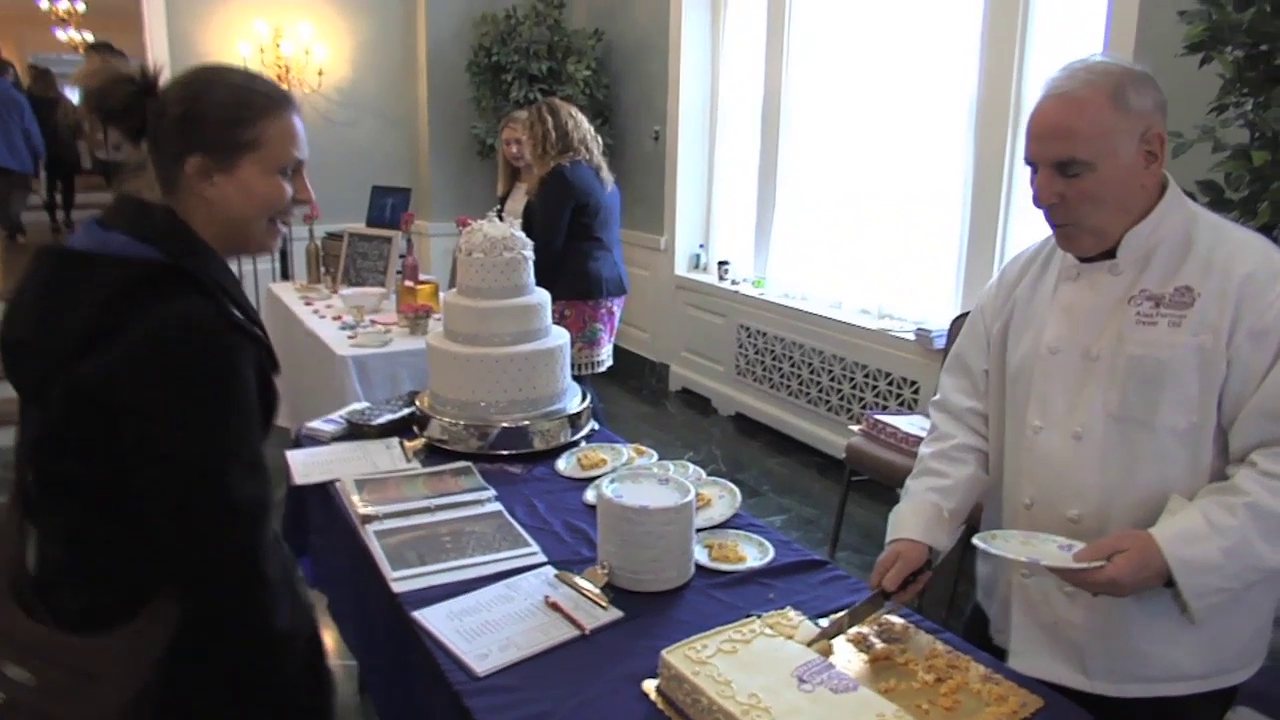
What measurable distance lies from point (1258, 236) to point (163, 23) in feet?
17.5

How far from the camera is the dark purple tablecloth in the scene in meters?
1.11

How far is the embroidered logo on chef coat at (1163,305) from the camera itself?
1147 millimetres

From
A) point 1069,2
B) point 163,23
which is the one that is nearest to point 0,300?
point 1069,2

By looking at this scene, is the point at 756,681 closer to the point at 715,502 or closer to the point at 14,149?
the point at 715,502

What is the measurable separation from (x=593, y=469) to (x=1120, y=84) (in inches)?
44.4

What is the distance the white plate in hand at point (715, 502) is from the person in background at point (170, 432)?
77 cm

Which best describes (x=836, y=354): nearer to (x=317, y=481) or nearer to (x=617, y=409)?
(x=617, y=409)

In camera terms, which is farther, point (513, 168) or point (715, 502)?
point (513, 168)

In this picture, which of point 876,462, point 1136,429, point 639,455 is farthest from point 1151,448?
point 876,462

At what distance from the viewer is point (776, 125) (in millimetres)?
4266

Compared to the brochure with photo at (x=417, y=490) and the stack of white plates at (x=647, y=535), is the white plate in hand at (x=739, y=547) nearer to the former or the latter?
the stack of white plates at (x=647, y=535)

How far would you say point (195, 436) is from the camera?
0.86 meters

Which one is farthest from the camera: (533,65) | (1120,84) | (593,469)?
(533,65)

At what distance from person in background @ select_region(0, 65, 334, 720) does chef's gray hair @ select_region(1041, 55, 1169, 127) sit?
0.99 meters
